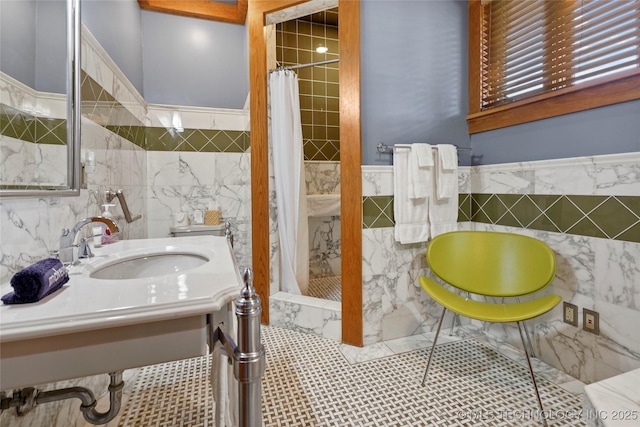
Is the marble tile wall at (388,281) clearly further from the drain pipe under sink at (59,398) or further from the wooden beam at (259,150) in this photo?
the drain pipe under sink at (59,398)

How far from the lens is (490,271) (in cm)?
183

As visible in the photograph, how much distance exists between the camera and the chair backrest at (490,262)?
1.67 meters

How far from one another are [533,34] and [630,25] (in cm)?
50

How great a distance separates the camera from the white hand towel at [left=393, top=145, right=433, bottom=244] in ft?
6.57

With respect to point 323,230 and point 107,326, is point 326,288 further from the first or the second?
point 107,326

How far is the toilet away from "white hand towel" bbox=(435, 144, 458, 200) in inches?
74.8

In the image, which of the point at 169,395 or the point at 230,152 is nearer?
the point at 169,395

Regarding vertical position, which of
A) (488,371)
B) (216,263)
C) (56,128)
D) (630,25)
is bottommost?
(488,371)

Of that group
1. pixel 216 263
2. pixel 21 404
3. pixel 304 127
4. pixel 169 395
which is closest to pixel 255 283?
pixel 169 395

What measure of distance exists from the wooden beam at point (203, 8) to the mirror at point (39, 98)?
6.26ft

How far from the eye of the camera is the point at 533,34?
1.84m

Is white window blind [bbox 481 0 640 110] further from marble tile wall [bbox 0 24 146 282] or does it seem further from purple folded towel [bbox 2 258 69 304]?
marble tile wall [bbox 0 24 146 282]

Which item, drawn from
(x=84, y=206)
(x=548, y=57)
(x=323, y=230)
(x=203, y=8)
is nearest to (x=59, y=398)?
(x=84, y=206)

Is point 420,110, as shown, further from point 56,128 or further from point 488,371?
point 56,128
